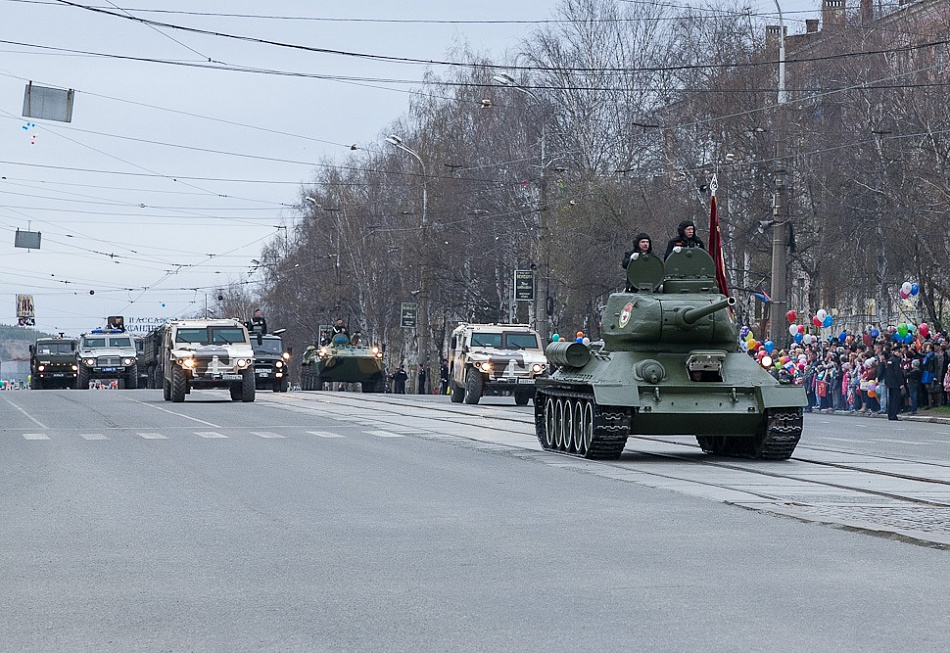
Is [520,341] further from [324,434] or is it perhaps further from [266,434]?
[266,434]

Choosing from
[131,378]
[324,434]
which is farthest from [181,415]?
[131,378]

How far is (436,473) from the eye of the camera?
17391 millimetres

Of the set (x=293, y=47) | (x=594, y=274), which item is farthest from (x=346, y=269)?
(x=293, y=47)

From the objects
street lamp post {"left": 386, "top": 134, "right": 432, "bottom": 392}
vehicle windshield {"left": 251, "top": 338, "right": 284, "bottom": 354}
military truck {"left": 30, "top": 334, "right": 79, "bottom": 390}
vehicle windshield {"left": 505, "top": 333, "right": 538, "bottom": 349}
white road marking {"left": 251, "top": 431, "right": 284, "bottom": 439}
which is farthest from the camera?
military truck {"left": 30, "top": 334, "right": 79, "bottom": 390}

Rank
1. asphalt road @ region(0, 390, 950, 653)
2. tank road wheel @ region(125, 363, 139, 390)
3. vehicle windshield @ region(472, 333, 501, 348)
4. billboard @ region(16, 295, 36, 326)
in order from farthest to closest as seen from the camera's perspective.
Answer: billboard @ region(16, 295, 36, 326)
tank road wheel @ region(125, 363, 139, 390)
vehicle windshield @ region(472, 333, 501, 348)
asphalt road @ region(0, 390, 950, 653)

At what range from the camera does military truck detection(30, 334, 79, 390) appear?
65.5m

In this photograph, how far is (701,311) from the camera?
1984cm

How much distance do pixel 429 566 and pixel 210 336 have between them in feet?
107

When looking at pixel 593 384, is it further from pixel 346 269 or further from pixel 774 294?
pixel 346 269

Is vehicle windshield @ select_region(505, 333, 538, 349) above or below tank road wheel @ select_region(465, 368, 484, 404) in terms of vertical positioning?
above

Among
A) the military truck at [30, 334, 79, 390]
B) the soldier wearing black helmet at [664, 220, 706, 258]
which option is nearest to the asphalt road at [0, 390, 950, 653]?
the soldier wearing black helmet at [664, 220, 706, 258]

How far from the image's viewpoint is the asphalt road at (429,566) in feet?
24.8

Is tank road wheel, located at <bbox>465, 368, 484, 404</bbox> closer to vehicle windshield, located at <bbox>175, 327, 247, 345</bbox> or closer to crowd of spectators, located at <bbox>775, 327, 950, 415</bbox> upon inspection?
vehicle windshield, located at <bbox>175, 327, 247, 345</bbox>

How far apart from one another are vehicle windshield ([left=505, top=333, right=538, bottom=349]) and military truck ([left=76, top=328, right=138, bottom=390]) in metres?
27.9
